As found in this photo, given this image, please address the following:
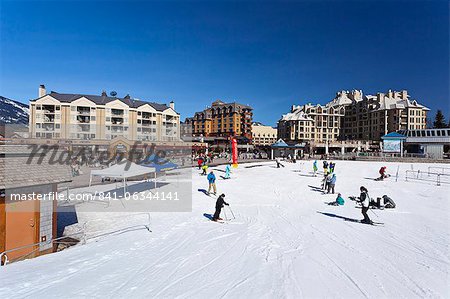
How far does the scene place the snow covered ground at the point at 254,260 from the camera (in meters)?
5.44

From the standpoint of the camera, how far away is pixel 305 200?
1495 cm

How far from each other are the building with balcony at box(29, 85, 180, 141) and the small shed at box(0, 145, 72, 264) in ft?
161

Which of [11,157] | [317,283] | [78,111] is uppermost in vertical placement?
[78,111]

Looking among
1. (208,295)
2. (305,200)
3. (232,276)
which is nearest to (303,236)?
(232,276)

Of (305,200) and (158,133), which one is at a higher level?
(158,133)

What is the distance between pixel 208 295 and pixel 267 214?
7023 millimetres

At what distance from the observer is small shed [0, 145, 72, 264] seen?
25.5ft

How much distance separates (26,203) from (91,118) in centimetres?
5312

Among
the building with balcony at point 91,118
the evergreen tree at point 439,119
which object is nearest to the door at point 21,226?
the building with balcony at point 91,118

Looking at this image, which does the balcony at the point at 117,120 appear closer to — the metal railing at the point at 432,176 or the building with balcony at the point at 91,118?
the building with balcony at the point at 91,118

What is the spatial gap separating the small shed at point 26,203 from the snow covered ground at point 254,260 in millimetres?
1609

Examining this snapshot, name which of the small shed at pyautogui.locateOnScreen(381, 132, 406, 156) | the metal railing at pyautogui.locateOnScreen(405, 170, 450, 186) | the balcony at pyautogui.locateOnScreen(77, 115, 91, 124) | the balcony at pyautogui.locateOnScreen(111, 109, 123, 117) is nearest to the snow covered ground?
the metal railing at pyautogui.locateOnScreen(405, 170, 450, 186)

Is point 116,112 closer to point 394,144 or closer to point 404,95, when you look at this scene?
point 394,144

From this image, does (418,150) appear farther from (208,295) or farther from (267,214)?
(208,295)
